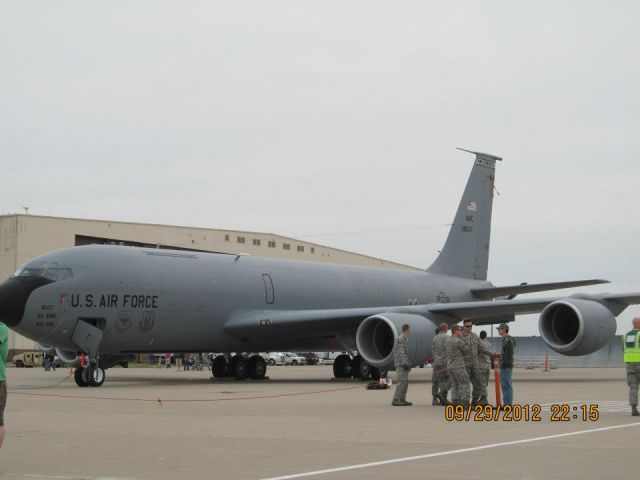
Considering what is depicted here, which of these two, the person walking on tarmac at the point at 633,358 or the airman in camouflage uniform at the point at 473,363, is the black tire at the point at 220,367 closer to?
the airman in camouflage uniform at the point at 473,363

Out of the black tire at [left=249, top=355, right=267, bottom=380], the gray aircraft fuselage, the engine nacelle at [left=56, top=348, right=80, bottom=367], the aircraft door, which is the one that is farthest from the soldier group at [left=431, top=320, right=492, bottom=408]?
the engine nacelle at [left=56, top=348, right=80, bottom=367]

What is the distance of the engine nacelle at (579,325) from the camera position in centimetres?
2430

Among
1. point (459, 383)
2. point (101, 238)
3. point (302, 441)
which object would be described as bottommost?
point (302, 441)

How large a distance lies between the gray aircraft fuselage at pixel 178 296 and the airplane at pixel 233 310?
1.2 inches

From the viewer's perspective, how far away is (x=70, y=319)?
2359 cm

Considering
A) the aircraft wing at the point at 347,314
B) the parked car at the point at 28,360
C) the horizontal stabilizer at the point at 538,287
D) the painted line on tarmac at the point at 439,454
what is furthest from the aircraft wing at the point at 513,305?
the parked car at the point at 28,360

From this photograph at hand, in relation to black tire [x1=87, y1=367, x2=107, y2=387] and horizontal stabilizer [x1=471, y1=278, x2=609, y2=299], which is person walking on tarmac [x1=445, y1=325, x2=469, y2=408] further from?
horizontal stabilizer [x1=471, y1=278, x2=609, y2=299]

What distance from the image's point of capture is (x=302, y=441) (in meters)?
11.0

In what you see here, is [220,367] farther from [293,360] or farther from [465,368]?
[293,360]

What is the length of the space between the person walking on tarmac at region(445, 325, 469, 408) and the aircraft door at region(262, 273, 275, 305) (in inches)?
527

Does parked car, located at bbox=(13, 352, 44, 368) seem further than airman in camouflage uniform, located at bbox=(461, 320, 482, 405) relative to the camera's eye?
Yes

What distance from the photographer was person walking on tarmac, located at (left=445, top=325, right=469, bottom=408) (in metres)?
15.3
